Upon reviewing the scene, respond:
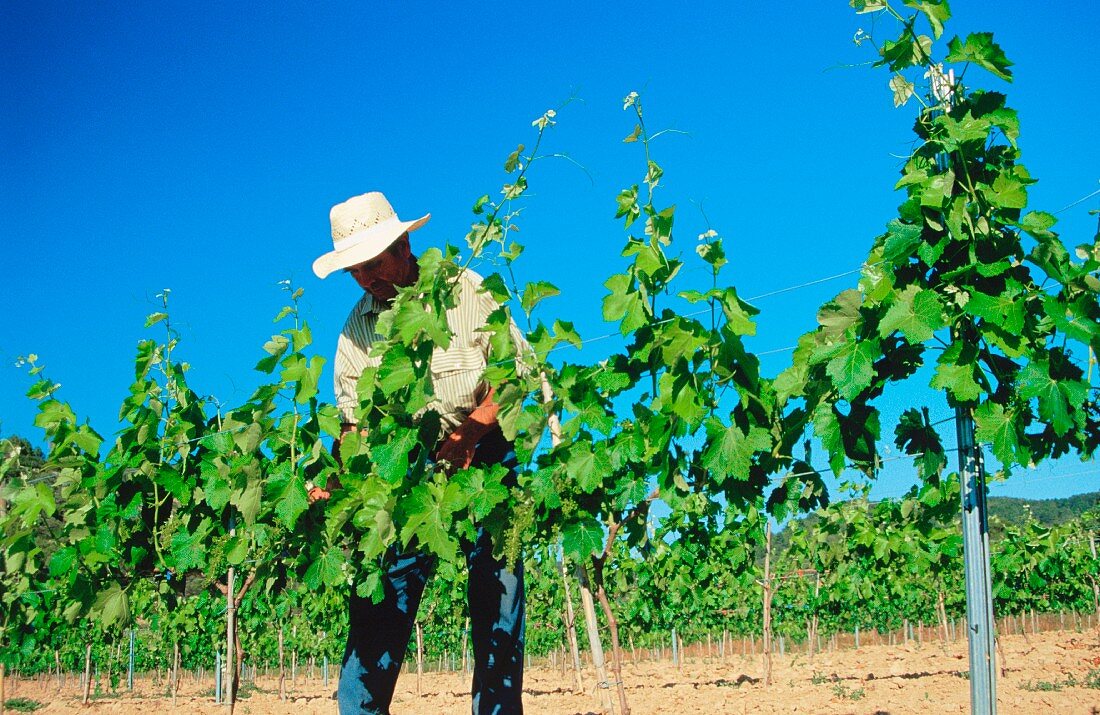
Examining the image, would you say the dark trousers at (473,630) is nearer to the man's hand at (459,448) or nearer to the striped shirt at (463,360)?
the man's hand at (459,448)

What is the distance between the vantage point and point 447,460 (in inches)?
131

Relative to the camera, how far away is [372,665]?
331cm

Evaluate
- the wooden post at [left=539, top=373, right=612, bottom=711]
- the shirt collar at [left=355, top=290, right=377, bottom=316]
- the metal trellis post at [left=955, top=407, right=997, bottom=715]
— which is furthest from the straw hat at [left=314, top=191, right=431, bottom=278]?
the metal trellis post at [left=955, top=407, right=997, bottom=715]

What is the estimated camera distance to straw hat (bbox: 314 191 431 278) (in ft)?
10.7

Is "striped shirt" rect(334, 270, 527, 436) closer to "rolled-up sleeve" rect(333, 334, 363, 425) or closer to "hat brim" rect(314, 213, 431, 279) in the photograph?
"rolled-up sleeve" rect(333, 334, 363, 425)

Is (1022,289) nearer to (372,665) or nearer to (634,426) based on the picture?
(634,426)

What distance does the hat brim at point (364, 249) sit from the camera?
127 inches

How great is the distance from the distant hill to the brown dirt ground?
8.54 ft

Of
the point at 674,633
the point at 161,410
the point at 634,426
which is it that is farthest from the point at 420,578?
the point at 674,633

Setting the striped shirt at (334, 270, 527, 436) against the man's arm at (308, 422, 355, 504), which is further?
the man's arm at (308, 422, 355, 504)

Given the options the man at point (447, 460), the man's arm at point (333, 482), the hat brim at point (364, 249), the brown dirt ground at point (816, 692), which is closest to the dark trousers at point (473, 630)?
the man at point (447, 460)

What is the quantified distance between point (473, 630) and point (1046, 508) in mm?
24149

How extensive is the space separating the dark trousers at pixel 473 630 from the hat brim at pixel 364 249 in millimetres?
818

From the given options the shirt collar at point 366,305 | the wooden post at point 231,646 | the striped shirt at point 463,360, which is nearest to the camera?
the striped shirt at point 463,360
